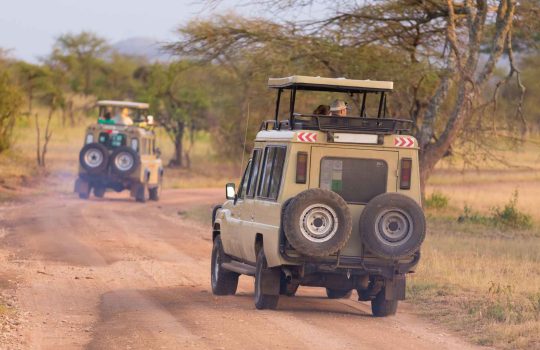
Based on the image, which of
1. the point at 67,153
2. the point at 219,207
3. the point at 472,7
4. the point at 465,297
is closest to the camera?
the point at 465,297

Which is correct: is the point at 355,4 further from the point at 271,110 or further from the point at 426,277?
the point at 426,277

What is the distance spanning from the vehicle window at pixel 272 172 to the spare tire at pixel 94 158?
18.0 m

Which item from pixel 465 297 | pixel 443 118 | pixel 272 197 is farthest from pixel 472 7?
pixel 272 197

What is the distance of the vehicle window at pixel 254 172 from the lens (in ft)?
38.0

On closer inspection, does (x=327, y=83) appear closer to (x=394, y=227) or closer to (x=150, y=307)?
(x=394, y=227)

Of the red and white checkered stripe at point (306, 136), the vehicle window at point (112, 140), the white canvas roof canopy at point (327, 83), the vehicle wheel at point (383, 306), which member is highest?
the white canvas roof canopy at point (327, 83)

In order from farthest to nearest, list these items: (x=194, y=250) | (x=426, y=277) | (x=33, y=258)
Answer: (x=194, y=250) → (x=33, y=258) → (x=426, y=277)

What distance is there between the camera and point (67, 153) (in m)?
51.0

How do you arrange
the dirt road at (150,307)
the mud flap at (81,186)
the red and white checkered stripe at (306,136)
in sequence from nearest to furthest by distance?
the dirt road at (150,307) → the red and white checkered stripe at (306,136) → the mud flap at (81,186)

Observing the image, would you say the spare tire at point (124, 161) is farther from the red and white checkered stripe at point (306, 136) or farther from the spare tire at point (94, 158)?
the red and white checkered stripe at point (306, 136)

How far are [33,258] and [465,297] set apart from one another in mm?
6840

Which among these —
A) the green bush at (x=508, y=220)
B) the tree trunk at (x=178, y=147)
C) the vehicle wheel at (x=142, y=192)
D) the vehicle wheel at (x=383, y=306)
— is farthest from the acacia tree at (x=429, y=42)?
the tree trunk at (x=178, y=147)

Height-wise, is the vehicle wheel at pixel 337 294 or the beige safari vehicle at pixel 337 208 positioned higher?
the beige safari vehicle at pixel 337 208

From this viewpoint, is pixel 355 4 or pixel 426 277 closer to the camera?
pixel 426 277
